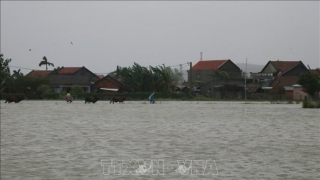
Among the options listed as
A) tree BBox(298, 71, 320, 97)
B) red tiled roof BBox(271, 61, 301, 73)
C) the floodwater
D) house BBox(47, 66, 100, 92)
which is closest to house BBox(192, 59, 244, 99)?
red tiled roof BBox(271, 61, 301, 73)

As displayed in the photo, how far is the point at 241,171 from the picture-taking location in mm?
8180

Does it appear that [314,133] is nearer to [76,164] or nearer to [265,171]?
[265,171]

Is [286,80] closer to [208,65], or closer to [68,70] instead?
[208,65]

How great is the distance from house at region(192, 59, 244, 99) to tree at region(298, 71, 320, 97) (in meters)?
15.0

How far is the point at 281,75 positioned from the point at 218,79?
13203mm

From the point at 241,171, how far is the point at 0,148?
16.6 feet

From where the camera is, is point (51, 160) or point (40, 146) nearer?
point (51, 160)

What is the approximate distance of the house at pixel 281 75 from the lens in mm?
51719

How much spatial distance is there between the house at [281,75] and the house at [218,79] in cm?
390

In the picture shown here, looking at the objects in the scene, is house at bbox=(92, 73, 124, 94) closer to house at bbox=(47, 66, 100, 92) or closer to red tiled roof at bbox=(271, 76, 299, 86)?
house at bbox=(47, 66, 100, 92)

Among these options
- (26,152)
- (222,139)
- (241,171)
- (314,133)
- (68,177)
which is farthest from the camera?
(314,133)

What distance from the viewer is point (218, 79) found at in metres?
66.0

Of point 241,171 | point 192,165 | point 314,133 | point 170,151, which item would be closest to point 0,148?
point 170,151

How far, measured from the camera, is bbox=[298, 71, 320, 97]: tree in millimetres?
47906
